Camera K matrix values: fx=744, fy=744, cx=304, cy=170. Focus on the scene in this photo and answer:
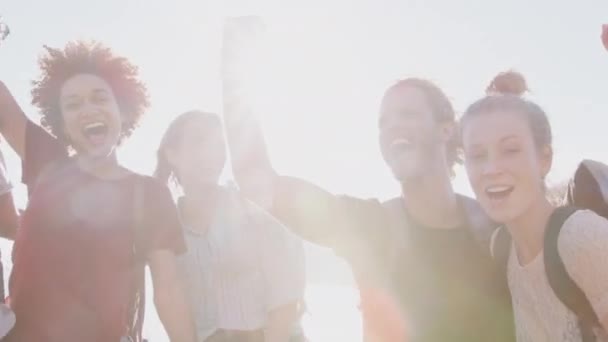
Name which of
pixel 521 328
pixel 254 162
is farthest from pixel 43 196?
pixel 521 328

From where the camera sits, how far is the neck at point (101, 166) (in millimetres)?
5059

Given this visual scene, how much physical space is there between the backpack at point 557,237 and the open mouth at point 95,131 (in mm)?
2723

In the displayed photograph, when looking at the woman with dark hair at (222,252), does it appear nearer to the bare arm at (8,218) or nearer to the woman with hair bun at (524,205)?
the bare arm at (8,218)

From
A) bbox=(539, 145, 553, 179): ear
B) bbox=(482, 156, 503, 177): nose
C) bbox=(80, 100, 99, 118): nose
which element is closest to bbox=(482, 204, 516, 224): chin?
bbox=(482, 156, 503, 177): nose

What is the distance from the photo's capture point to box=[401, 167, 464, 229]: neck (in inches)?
188

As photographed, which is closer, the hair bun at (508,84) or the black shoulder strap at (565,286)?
the black shoulder strap at (565,286)

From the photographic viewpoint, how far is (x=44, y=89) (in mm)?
5453

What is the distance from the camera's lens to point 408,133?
488 cm

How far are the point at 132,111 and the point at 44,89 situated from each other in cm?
67

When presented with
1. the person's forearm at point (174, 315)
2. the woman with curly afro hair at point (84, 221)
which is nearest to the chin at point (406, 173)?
the woman with curly afro hair at point (84, 221)

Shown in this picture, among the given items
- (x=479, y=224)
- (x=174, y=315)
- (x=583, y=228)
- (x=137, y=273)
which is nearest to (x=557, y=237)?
(x=583, y=228)

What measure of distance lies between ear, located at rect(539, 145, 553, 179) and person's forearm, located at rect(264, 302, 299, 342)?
3104mm

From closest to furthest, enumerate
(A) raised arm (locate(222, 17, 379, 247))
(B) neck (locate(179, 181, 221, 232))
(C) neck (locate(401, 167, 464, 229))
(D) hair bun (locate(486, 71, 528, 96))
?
(A) raised arm (locate(222, 17, 379, 247)) → (C) neck (locate(401, 167, 464, 229)) → (D) hair bun (locate(486, 71, 528, 96)) → (B) neck (locate(179, 181, 221, 232))

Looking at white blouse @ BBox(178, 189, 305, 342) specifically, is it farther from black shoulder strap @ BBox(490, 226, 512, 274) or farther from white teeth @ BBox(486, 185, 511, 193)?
white teeth @ BBox(486, 185, 511, 193)
